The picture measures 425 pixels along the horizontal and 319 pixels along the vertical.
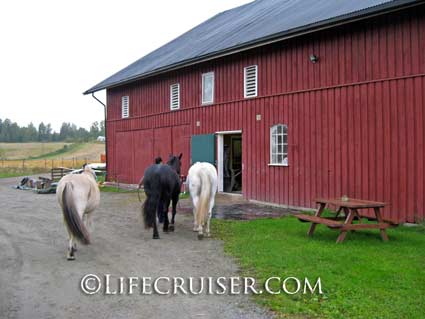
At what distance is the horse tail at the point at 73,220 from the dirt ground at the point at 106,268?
1.31 feet

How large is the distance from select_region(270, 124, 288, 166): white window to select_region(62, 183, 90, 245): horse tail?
7.90m

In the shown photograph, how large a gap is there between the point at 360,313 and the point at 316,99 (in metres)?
8.63

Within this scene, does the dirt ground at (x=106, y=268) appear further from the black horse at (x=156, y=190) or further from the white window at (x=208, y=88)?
the white window at (x=208, y=88)

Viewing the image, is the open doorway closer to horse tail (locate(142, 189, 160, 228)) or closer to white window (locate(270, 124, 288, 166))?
white window (locate(270, 124, 288, 166))

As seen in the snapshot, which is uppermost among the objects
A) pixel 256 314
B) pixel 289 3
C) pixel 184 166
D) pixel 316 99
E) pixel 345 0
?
pixel 289 3

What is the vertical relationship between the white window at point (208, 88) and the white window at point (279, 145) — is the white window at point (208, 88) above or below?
above

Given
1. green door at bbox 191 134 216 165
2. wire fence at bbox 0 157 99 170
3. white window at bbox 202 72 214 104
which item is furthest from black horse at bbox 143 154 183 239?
wire fence at bbox 0 157 99 170

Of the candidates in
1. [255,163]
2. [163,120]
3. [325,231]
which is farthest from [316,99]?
[163,120]

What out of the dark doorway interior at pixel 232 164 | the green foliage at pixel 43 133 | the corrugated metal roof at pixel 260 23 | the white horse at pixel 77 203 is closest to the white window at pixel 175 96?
the corrugated metal roof at pixel 260 23

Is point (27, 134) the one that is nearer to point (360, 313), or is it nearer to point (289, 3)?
point (289, 3)

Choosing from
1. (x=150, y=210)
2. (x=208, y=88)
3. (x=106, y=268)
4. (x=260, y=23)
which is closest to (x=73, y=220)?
(x=106, y=268)

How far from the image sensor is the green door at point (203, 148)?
16.6 metres

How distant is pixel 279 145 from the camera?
1408cm

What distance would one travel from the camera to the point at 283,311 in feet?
15.9
